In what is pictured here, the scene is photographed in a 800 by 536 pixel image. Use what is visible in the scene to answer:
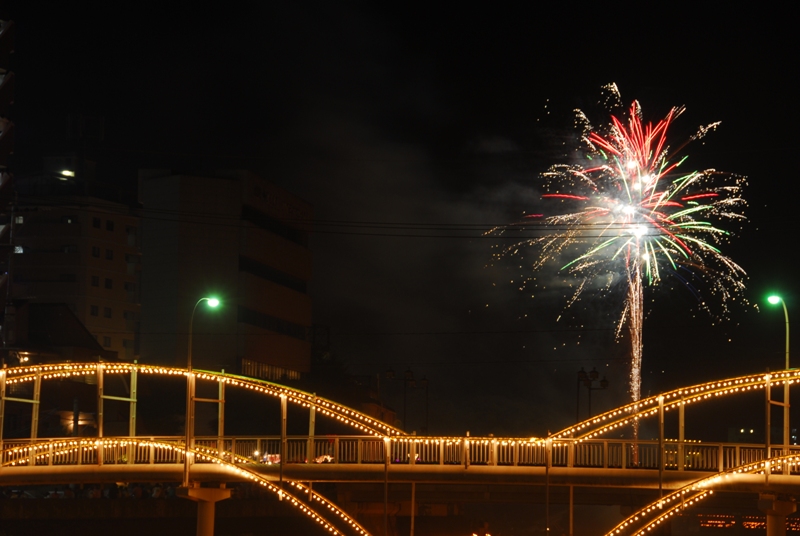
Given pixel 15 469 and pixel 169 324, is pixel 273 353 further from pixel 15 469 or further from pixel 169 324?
pixel 15 469

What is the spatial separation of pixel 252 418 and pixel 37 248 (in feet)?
89.8

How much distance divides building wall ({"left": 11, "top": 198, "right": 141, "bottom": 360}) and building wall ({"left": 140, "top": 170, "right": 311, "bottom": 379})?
631 centimetres

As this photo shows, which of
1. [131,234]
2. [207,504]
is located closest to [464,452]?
[207,504]

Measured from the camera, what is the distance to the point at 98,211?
111312 millimetres

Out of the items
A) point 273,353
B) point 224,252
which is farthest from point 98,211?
point 273,353

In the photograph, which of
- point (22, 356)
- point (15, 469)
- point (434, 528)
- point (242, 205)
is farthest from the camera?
point (242, 205)

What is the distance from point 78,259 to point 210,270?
45.6 feet

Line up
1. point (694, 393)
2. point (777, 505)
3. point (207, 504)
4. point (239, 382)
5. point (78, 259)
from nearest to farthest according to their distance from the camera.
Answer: point (694, 393) → point (777, 505) → point (239, 382) → point (207, 504) → point (78, 259)

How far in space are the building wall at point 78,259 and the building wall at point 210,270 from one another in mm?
6312

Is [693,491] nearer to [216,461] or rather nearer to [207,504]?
[216,461]

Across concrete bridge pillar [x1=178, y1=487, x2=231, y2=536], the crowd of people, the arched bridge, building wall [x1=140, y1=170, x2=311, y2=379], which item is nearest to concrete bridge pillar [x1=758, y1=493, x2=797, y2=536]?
the arched bridge

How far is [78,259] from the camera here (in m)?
111

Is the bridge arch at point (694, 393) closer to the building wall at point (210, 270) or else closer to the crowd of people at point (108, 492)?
the crowd of people at point (108, 492)

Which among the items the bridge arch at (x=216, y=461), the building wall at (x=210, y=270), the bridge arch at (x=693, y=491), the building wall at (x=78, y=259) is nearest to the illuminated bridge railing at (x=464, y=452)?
the bridge arch at (x=216, y=461)
